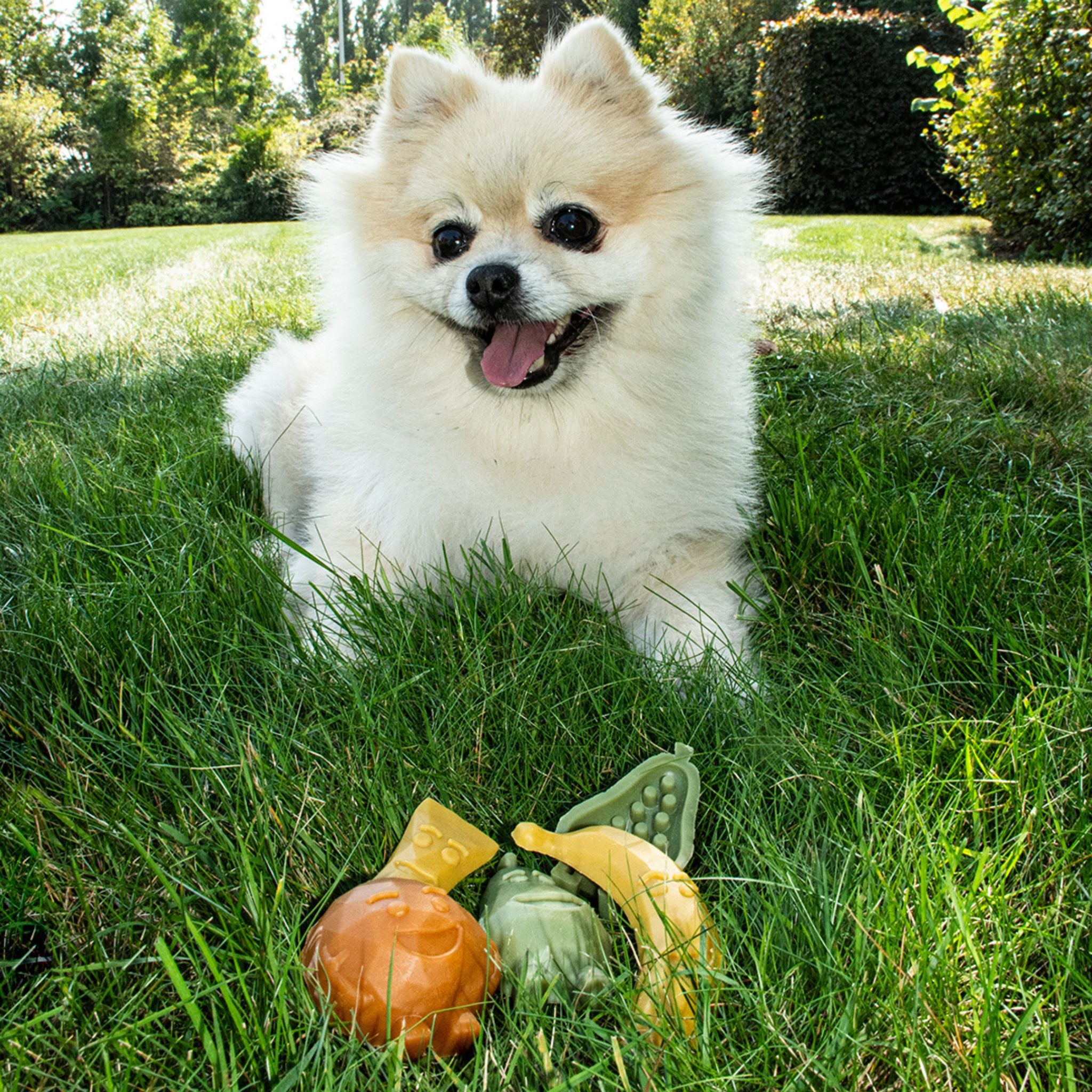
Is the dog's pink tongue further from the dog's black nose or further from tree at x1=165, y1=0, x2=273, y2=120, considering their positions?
tree at x1=165, y1=0, x2=273, y2=120

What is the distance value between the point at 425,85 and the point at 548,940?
177 centimetres

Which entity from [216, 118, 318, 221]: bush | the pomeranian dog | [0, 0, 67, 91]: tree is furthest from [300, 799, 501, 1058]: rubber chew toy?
[0, 0, 67, 91]: tree

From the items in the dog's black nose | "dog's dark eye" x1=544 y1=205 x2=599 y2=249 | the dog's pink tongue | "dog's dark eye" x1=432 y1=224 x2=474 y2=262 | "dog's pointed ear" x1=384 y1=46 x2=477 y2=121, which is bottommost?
the dog's pink tongue

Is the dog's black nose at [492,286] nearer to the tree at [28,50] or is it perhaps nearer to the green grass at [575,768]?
the green grass at [575,768]

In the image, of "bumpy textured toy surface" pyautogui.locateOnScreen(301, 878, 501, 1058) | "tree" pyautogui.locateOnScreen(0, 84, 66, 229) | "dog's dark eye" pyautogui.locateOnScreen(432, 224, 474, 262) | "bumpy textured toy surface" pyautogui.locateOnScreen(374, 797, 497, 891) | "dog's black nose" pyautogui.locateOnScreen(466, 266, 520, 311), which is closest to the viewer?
"bumpy textured toy surface" pyautogui.locateOnScreen(301, 878, 501, 1058)

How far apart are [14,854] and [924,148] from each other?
15.1 m

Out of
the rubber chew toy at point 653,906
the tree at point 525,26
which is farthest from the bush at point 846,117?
the tree at point 525,26

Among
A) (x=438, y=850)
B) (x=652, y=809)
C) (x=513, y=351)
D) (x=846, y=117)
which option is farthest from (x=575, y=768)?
(x=846, y=117)

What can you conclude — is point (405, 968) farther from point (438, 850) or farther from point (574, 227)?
point (574, 227)

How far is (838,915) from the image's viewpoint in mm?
992

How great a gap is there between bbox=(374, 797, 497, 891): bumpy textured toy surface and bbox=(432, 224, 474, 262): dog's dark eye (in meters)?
1.23

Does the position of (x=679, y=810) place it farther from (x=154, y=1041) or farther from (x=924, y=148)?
(x=924, y=148)

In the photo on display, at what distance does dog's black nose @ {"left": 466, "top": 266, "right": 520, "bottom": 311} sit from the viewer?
1788 millimetres

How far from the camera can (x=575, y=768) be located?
1.33m
